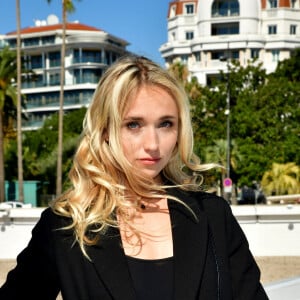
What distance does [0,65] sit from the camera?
1352 inches

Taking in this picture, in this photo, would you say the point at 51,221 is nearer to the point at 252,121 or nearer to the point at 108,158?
the point at 108,158

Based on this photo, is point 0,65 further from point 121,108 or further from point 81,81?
point 81,81

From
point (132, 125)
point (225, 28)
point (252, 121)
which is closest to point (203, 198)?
point (132, 125)

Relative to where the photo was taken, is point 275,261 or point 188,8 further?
point 188,8

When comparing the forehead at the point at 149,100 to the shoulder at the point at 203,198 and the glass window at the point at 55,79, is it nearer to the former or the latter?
the shoulder at the point at 203,198

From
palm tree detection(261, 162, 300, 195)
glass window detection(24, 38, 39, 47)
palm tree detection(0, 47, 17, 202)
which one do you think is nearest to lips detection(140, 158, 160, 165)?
palm tree detection(261, 162, 300, 195)

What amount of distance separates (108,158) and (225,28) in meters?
79.2

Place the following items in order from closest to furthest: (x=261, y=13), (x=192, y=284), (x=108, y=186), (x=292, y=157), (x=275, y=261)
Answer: (x=192, y=284), (x=108, y=186), (x=275, y=261), (x=292, y=157), (x=261, y=13)

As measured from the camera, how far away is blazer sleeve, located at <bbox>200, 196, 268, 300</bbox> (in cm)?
187

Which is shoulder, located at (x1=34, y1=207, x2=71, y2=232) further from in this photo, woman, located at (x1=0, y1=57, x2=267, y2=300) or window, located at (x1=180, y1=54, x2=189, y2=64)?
window, located at (x1=180, y1=54, x2=189, y2=64)

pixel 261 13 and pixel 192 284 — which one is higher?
pixel 261 13

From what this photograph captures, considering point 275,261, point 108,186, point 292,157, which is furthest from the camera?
point 292,157

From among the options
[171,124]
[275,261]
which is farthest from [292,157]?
[171,124]

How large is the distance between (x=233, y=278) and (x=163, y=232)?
0.79ft
